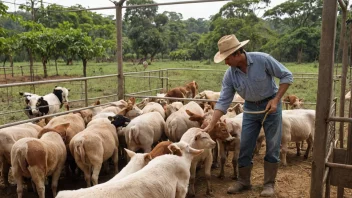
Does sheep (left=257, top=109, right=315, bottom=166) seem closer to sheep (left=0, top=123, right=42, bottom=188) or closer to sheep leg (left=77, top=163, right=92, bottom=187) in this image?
sheep leg (left=77, top=163, right=92, bottom=187)

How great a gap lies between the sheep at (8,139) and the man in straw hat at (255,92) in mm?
3182

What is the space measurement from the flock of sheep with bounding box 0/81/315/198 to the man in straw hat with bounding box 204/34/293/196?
23.2 inches

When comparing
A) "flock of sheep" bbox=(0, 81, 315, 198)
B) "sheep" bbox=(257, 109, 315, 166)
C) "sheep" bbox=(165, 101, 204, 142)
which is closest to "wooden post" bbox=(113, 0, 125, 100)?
"flock of sheep" bbox=(0, 81, 315, 198)

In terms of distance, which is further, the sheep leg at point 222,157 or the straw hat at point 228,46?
the sheep leg at point 222,157

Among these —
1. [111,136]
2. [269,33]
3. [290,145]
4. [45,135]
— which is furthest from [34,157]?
[269,33]

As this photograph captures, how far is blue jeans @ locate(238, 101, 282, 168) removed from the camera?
4.53 meters

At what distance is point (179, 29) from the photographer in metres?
68.3

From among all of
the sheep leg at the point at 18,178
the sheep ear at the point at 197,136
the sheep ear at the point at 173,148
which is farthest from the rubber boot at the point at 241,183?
the sheep leg at the point at 18,178

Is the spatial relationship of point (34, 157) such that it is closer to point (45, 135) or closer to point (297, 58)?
point (45, 135)

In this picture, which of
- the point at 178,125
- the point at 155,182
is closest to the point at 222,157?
the point at 178,125

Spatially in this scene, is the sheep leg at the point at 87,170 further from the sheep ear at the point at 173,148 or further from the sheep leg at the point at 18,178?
the sheep ear at the point at 173,148

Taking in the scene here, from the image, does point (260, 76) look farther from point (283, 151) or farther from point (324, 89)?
point (283, 151)

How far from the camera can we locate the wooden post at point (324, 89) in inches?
138

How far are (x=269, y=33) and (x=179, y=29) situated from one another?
31116mm
